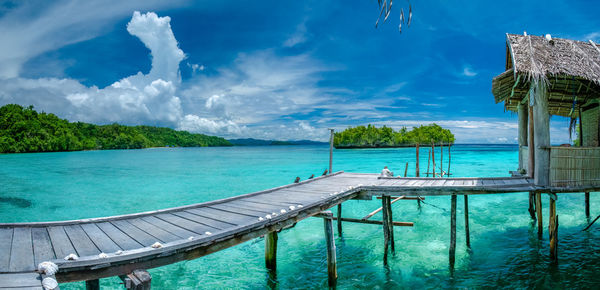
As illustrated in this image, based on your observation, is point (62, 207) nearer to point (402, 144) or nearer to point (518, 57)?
point (518, 57)

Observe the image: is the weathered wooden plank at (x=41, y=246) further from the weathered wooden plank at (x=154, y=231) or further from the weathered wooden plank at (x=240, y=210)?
the weathered wooden plank at (x=240, y=210)

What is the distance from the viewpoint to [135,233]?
15.8 ft

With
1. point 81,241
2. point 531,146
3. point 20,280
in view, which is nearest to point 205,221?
point 81,241

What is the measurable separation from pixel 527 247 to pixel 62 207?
73.6 feet

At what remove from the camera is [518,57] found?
7723mm

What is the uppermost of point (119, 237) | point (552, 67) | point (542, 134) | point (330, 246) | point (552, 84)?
point (552, 67)

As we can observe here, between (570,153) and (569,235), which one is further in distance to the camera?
(569,235)

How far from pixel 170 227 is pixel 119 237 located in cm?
74

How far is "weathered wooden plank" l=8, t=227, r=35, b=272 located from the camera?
3.39m

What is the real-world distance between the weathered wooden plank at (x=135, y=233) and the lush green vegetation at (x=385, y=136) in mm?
98577

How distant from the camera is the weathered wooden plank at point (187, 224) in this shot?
4.95 metres

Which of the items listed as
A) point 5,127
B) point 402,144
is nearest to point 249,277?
point 5,127

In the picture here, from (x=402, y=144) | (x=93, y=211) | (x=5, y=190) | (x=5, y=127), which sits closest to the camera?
(x=93, y=211)

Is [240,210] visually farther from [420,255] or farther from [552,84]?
[552,84]
